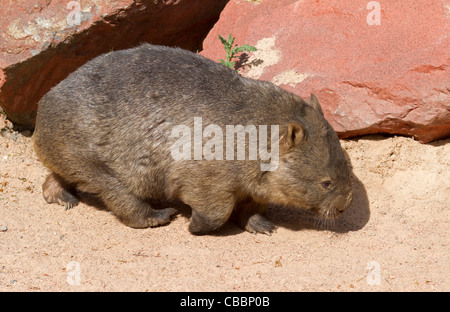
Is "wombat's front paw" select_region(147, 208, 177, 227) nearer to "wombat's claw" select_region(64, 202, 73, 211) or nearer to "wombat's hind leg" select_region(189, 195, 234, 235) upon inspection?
"wombat's hind leg" select_region(189, 195, 234, 235)

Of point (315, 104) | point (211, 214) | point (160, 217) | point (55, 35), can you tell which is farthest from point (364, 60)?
point (55, 35)

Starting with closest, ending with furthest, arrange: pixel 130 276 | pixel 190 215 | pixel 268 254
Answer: pixel 130 276, pixel 268 254, pixel 190 215

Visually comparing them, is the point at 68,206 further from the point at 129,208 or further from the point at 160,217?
the point at 160,217

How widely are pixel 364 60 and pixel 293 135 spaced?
1831mm

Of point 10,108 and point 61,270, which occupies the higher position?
point 10,108

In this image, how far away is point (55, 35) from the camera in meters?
7.12

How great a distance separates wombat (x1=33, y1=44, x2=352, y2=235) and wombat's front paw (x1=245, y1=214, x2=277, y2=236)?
12 millimetres

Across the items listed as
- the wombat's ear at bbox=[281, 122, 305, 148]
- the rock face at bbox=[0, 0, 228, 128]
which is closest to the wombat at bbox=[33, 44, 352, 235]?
the wombat's ear at bbox=[281, 122, 305, 148]

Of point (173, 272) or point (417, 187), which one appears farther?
point (417, 187)

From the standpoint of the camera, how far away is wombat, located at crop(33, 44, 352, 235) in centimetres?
570

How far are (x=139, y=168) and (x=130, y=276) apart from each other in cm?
119

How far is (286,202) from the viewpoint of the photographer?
19.4ft

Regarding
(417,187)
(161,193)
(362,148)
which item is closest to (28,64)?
(161,193)

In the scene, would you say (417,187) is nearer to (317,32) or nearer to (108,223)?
(317,32)
